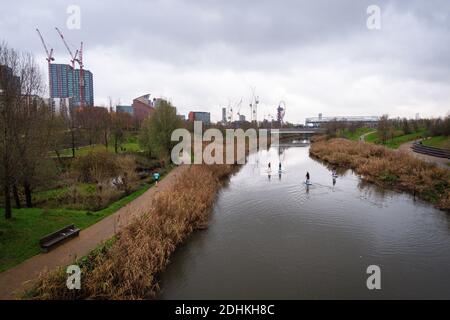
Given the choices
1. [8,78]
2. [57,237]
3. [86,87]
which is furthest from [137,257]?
[86,87]

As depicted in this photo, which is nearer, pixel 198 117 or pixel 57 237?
pixel 57 237

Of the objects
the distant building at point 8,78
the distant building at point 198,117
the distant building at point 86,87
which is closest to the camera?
the distant building at point 8,78

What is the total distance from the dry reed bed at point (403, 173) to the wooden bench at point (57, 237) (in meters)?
21.6

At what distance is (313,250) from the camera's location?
1229 cm

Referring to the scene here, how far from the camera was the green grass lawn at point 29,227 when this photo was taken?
9453 millimetres

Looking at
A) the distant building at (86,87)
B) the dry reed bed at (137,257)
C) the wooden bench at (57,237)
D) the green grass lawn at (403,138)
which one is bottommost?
the dry reed bed at (137,257)

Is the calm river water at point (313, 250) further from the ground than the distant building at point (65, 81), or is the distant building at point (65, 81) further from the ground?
the distant building at point (65, 81)

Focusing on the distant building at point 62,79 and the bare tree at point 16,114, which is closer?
the bare tree at point 16,114

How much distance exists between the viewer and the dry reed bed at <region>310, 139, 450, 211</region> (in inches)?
812

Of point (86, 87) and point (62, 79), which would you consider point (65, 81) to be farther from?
point (86, 87)

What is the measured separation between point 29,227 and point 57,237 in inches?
69.4

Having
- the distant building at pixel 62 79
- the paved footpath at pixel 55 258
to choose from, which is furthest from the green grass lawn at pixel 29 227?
the distant building at pixel 62 79

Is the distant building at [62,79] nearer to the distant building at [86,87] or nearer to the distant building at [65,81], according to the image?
the distant building at [65,81]

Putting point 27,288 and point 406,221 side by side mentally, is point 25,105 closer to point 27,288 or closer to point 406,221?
point 27,288
